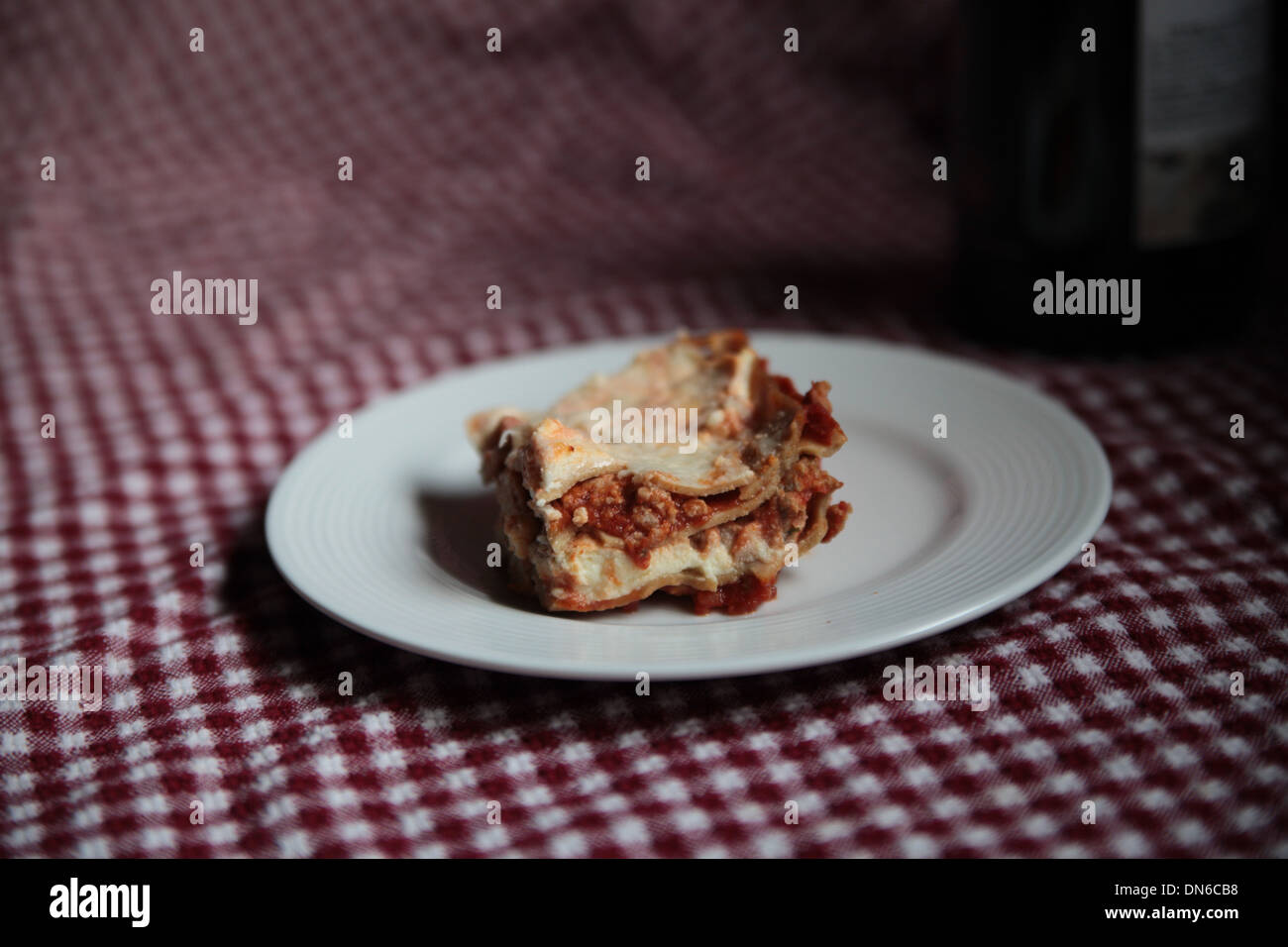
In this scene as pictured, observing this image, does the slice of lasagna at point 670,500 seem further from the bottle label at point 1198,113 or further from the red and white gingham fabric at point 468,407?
the bottle label at point 1198,113

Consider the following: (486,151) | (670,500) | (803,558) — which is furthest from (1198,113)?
(486,151)

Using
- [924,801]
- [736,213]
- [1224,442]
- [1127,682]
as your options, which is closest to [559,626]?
[924,801]

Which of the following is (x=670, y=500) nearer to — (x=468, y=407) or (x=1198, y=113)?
(x=468, y=407)

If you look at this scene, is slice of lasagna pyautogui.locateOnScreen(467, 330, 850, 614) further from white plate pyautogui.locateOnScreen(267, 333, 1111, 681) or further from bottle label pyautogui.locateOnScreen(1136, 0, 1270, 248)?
bottle label pyautogui.locateOnScreen(1136, 0, 1270, 248)

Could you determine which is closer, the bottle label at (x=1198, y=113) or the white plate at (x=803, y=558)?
the white plate at (x=803, y=558)

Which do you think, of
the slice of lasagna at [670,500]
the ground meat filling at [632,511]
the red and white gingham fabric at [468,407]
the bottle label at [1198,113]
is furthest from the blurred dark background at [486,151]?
the ground meat filling at [632,511]
